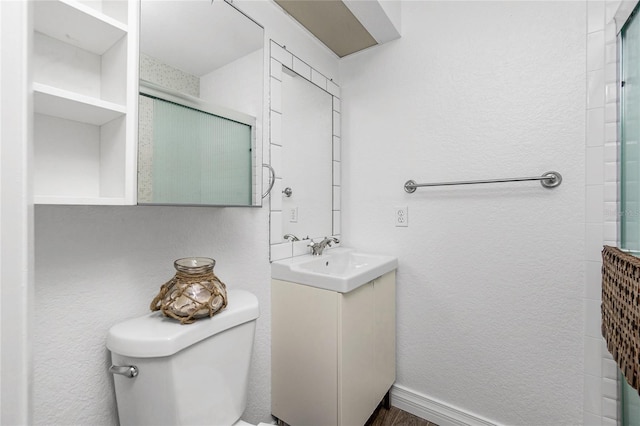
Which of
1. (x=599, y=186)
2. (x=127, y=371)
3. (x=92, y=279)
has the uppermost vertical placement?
(x=599, y=186)

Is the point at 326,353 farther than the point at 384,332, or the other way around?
the point at 384,332

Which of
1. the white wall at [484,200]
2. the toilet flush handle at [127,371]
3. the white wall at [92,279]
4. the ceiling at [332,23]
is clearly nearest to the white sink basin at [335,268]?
the white wall at [484,200]

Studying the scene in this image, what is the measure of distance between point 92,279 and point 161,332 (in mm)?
256

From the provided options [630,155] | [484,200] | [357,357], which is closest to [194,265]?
[357,357]

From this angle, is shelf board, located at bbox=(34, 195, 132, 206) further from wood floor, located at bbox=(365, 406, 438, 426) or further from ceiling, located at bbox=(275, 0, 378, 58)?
wood floor, located at bbox=(365, 406, 438, 426)

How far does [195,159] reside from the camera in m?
0.96

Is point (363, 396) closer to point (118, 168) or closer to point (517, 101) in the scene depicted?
point (118, 168)

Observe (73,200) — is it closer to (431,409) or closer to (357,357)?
(357,357)

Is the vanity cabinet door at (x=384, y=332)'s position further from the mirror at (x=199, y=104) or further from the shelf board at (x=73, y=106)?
the shelf board at (x=73, y=106)

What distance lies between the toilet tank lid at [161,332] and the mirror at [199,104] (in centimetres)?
34

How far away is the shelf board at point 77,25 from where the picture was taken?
65 centimetres

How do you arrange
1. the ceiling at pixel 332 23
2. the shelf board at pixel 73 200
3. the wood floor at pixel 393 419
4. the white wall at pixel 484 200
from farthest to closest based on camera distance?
the wood floor at pixel 393 419, the ceiling at pixel 332 23, the white wall at pixel 484 200, the shelf board at pixel 73 200

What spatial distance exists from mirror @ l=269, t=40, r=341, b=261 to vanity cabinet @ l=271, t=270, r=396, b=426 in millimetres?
281

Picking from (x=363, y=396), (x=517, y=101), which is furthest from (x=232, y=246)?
(x=517, y=101)
